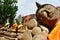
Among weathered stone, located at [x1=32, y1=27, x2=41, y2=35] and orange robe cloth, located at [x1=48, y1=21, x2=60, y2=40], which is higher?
orange robe cloth, located at [x1=48, y1=21, x2=60, y2=40]

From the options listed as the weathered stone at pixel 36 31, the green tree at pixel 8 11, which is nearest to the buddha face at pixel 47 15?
the weathered stone at pixel 36 31

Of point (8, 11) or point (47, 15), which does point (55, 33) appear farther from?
point (8, 11)

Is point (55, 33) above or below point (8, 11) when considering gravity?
above

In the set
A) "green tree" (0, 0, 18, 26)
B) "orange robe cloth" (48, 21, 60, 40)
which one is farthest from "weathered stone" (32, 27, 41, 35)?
"green tree" (0, 0, 18, 26)

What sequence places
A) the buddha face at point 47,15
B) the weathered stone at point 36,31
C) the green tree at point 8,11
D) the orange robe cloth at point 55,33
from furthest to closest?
1. the green tree at point 8,11
2. the weathered stone at point 36,31
3. the buddha face at point 47,15
4. the orange robe cloth at point 55,33

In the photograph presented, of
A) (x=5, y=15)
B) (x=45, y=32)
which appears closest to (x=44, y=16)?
(x=45, y=32)

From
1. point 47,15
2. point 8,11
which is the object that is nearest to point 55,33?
point 47,15

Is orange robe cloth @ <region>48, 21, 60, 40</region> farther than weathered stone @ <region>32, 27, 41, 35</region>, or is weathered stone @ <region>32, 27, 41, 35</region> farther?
weathered stone @ <region>32, 27, 41, 35</region>

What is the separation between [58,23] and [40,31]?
30 centimetres

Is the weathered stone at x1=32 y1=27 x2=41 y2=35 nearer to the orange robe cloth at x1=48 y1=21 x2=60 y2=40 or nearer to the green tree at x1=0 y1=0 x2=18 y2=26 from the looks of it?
the orange robe cloth at x1=48 y1=21 x2=60 y2=40

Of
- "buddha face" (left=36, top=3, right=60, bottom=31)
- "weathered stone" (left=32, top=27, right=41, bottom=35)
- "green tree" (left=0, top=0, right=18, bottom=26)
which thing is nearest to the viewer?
"buddha face" (left=36, top=3, right=60, bottom=31)

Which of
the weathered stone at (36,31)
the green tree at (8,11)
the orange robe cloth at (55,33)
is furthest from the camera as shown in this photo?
the green tree at (8,11)

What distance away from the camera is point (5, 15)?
28422 mm

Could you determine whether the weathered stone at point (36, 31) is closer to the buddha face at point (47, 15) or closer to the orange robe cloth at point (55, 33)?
the buddha face at point (47, 15)
